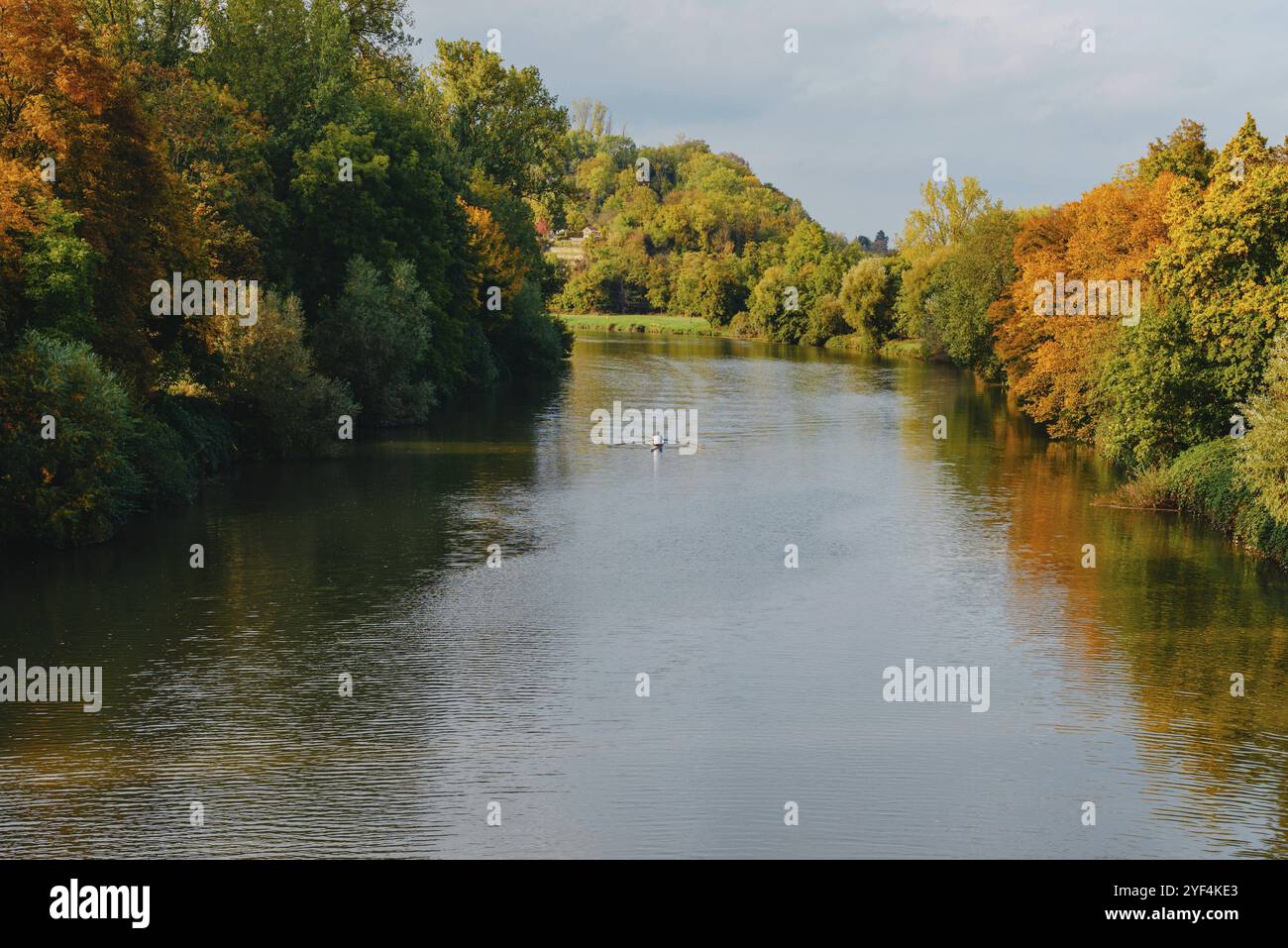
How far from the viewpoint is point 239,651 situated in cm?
2495

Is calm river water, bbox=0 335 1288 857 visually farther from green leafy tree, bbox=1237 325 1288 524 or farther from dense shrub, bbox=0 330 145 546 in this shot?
green leafy tree, bbox=1237 325 1288 524

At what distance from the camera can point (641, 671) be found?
2444cm

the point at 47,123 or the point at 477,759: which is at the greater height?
the point at 47,123

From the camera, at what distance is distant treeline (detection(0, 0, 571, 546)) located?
106ft

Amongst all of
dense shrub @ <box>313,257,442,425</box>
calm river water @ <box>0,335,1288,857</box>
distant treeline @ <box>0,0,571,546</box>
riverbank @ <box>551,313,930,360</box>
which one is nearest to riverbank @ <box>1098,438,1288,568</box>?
calm river water @ <box>0,335,1288,857</box>

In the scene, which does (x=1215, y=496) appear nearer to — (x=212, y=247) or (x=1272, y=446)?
(x=1272, y=446)

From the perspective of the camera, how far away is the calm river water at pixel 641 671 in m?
17.6

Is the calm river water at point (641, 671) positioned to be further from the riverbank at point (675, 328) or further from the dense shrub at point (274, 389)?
the riverbank at point (675, 328)

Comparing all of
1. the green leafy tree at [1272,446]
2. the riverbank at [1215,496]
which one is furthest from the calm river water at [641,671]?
the green leafy tree at [1272,446]

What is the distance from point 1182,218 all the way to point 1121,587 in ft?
53.4

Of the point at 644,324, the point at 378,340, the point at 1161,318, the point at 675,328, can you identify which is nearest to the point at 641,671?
the point at 1161,318

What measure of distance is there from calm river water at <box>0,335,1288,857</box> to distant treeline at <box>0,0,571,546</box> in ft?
7.90
